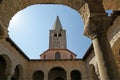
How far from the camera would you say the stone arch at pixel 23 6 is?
187 inches

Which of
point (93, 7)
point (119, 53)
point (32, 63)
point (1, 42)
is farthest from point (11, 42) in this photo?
point (93, 7)

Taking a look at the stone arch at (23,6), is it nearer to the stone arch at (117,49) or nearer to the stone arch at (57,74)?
the stone arch at (117,49)

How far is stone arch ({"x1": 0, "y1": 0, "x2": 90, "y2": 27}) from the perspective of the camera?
474cm

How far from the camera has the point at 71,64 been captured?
17.2 metres

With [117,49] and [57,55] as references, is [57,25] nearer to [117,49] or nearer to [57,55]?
[57,55]

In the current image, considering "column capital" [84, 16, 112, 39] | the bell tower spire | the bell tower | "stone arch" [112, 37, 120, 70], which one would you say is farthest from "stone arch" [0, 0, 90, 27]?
the bell tower spire

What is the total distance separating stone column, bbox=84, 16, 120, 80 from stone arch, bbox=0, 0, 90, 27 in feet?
1.44

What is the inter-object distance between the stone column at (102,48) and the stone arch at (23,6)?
1.44ft

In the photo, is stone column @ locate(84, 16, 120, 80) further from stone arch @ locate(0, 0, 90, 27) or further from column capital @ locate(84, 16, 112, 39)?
stone arch @ locate(0, 0, 90, 27)

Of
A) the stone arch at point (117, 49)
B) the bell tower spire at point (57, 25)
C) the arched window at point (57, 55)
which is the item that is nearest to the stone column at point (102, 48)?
the stone arch at point (117, 49)

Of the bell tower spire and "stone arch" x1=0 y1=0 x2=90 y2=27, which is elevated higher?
the bell tower spire

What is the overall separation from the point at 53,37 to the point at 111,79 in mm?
31051

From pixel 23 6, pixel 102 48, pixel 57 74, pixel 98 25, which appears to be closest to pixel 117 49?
pixel 98 25

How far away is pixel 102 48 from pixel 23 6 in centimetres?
310
